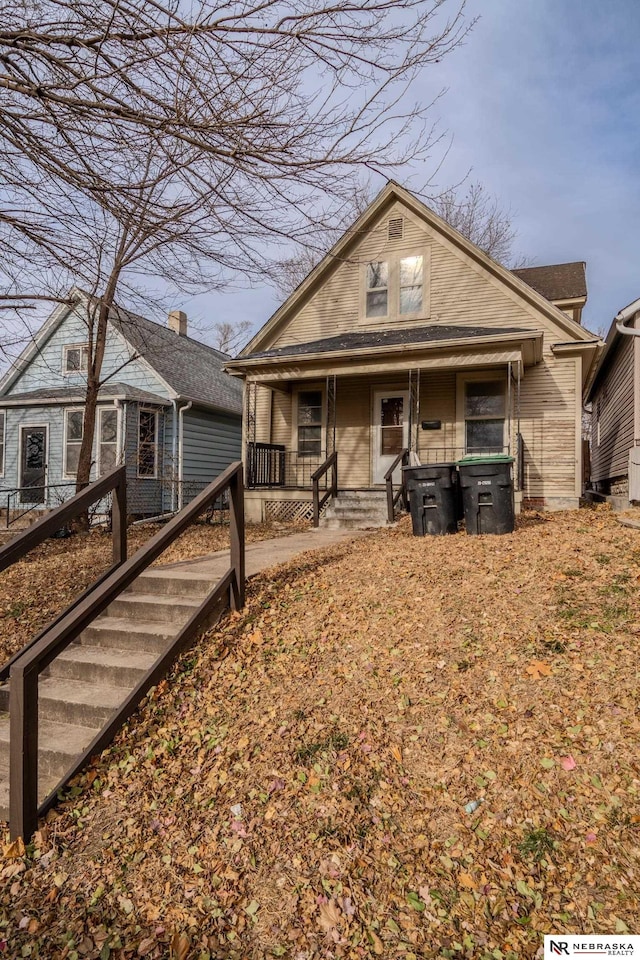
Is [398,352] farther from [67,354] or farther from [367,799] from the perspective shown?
[67,354]

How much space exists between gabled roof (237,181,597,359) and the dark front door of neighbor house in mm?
7829

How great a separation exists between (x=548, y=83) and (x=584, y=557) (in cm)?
511

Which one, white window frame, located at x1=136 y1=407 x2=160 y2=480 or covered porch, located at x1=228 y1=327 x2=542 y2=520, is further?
white window frame, located at x1=136 y1=407 x2=160 y2=480

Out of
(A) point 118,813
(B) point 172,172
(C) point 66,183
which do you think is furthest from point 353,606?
(C) point 66,183

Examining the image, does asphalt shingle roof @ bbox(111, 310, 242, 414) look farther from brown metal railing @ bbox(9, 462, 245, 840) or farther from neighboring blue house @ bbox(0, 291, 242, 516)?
brown metal railing @ bbox(9, 462, 245, 840)

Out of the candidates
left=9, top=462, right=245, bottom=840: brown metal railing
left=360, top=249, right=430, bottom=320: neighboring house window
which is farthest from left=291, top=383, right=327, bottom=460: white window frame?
left=9, top=462, right=245, bottom=840: brown metal railing

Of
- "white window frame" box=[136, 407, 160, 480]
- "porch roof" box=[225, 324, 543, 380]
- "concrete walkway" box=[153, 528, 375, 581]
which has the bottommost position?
"concrete walkway" box=[153, 528, 375, 581]

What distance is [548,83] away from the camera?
19.5 ft

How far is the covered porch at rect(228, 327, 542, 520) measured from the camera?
11008mm

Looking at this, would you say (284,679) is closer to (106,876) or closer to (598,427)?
(106,876)

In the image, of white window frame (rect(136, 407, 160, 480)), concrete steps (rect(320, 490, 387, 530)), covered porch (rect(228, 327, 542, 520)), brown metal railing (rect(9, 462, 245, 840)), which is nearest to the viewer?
brown metal railing (rect(9, 462, 245, 840))

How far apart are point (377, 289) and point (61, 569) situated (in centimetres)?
948

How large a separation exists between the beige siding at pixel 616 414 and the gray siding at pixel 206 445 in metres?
11.3

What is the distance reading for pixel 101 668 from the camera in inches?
160
